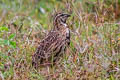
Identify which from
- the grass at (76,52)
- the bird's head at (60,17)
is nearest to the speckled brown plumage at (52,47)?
the grass at (76,52)

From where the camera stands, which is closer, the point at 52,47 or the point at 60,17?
the point at 52,47

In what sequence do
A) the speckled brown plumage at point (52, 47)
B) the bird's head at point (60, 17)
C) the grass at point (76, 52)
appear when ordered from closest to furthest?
the grass at point (76, 52), the speckled brown plumage at point (52, 47), the bird's head at point (60, 17)

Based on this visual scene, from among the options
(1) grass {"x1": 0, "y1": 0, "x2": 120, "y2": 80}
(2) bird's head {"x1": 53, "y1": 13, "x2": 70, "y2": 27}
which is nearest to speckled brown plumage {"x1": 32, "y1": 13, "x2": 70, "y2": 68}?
(1) grass {"x1": 0, "y1": 0, "x2": 120, "y2": 80}

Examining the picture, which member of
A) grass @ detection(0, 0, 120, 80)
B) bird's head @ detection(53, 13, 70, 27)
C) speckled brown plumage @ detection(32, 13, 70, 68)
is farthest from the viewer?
bird's head @ detection(53, 13, 70, 27)

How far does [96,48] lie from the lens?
6.80 m

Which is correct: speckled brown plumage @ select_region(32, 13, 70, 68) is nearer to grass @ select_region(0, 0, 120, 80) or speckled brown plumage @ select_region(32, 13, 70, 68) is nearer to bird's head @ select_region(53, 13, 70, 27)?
grass @ select_region(0, 0, 120, 80)

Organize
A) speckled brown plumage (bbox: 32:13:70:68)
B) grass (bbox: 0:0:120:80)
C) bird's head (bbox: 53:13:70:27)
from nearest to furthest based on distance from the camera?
grass (bbox: 0:0:120:80) → speckled brown plumage (bbox: 32:13:70:68) → bird's head (bbox: 53:13:70:27)

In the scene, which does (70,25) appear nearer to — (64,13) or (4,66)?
(64,13)

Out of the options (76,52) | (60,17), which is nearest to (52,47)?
(76,52)

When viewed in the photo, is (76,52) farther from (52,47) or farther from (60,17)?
(60,17)

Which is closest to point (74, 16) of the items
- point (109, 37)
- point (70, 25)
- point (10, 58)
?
point (70, 25)

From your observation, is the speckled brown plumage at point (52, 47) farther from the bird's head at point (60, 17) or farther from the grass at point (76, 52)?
the bird's head at point (60, 17)

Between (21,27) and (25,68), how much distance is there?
2.21 meters

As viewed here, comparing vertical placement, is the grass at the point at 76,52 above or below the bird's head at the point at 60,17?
below
